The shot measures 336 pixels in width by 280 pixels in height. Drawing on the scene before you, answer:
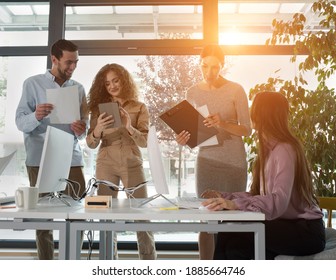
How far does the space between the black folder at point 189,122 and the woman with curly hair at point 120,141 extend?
24cm

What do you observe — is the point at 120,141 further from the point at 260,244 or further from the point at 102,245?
the point at 260,244

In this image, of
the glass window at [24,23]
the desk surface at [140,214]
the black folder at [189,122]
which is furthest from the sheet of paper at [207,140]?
the glass window at [24,23]

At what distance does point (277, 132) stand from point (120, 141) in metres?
1.07

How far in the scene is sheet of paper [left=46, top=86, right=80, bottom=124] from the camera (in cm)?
253

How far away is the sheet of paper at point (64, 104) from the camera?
253cm

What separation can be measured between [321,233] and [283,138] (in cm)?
45

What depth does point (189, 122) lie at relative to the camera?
2.45 m

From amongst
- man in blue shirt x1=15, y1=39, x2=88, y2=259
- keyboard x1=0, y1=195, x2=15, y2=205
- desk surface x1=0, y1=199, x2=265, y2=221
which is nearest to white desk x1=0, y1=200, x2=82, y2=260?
desk surface x1=0, y1=199, x2=265, y2=221

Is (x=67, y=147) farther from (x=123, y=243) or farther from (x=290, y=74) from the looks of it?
(x=290, y=74)

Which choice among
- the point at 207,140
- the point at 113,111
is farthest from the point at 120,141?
the point at 207,140

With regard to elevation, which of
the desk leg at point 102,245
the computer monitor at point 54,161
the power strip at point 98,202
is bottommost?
the desk leg at point 102,245

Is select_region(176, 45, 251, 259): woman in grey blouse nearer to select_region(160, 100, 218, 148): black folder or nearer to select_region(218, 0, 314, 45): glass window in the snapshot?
select_region(160, 100, 218, 148): black folder

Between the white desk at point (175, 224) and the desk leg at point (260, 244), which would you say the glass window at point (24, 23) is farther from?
the desk leg at point (260, 244)

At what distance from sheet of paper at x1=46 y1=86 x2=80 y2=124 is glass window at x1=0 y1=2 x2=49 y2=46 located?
5.58 ft
